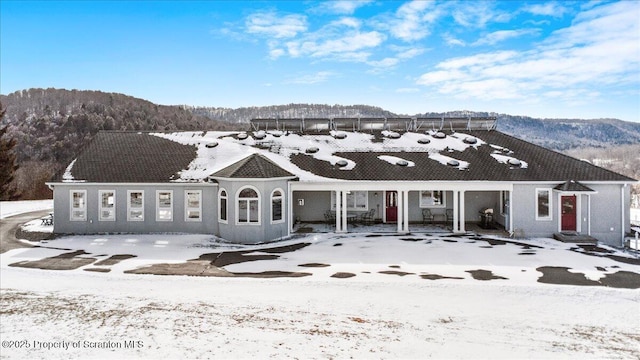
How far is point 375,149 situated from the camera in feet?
79.0

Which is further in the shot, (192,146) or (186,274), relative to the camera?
(192,146)

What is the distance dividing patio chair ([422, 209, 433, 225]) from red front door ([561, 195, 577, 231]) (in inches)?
246

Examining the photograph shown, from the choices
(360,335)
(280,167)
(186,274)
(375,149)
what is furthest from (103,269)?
(375,149)

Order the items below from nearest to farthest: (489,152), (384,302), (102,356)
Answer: (102,356)
(384,302)
(489,152)

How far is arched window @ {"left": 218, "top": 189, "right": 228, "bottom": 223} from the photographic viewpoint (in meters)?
19.8

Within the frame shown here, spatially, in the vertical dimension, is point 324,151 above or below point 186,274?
above

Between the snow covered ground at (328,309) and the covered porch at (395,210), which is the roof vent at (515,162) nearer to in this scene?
the covered porch at (395,210)

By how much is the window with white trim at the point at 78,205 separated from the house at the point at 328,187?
5cm

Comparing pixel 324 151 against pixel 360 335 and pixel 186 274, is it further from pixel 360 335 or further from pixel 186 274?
pixel 360 335

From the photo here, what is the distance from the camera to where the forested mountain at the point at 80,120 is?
64750 mm

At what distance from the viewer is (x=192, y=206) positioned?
20.9 metres

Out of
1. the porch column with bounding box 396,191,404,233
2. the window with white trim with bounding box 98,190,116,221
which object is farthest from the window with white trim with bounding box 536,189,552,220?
the window with white trim with bounding box 98,190,116,221

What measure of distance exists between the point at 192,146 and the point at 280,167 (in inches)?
257

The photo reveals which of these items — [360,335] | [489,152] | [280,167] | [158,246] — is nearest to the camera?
[360,335]
